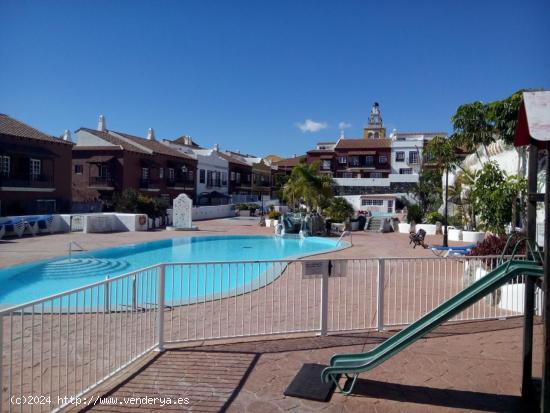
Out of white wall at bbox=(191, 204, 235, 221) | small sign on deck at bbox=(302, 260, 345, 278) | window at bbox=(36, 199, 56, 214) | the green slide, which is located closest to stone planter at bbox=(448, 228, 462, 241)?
small sign on deck at bbox=(302, 260, 345, 278)

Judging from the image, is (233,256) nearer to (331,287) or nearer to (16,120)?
(331,287)

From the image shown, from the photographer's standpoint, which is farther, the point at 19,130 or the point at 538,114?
the point at 19,130

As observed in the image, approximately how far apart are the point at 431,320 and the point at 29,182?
31.2 metres

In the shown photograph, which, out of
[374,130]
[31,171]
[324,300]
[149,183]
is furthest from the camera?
[374,130]

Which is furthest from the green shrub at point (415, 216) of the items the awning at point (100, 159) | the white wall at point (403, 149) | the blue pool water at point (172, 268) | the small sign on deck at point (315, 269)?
the white wall at point (403, 149)

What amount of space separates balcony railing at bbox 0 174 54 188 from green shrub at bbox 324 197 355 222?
19.9 metres

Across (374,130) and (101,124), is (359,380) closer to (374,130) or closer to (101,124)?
(101,124)

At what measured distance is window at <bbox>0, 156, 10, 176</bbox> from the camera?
27703mm

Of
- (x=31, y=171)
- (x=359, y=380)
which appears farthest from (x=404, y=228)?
(x=31, y=171)

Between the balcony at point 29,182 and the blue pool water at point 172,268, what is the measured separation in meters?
14.2

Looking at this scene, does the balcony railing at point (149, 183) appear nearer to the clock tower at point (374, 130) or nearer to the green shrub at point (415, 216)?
the green shrub at point (415, 216)

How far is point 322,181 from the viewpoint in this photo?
2820 centimetres

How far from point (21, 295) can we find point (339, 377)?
368 inches

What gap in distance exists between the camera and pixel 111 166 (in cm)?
3738
